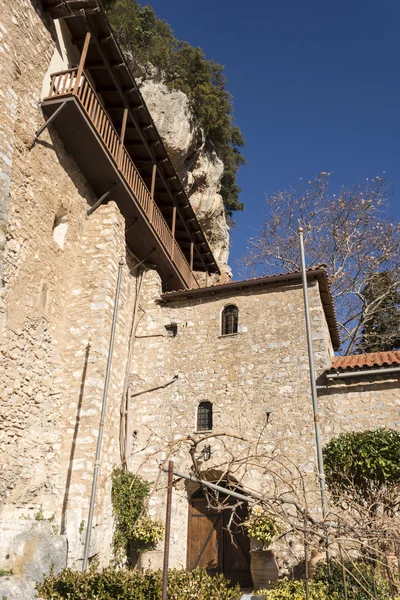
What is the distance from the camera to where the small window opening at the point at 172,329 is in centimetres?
1446

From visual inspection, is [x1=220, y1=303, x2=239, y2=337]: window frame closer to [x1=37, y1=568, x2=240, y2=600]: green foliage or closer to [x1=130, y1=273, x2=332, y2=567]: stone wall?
[x1=130, y1=273, x2=332, y2=567]: stone wall

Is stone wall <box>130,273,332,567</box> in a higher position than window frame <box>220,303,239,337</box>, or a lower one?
lower

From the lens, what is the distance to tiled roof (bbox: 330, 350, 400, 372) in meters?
11.6

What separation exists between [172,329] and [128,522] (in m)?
5.64

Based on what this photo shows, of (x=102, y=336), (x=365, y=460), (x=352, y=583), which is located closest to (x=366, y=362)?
(x=365, y=460)

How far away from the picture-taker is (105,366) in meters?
11.2

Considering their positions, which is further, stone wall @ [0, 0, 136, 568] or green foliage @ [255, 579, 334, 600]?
stone wall @ [0, 0, 136, 568]

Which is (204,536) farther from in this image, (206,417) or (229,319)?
(229,319)

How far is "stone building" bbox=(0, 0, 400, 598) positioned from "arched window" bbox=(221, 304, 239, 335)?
0.14 ft

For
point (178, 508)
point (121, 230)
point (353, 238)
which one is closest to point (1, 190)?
point (121, 230)

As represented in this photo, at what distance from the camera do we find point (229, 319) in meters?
14.0

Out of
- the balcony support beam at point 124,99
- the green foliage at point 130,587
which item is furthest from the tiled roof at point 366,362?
the balcony support beam at point 124,99

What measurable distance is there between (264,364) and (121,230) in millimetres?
5280

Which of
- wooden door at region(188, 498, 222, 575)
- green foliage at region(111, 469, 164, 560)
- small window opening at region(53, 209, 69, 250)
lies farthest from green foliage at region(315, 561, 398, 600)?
small window opening at region(53, 209, 69, 250)
